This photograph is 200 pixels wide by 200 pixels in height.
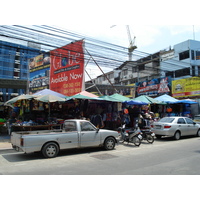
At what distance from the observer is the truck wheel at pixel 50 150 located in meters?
7.56

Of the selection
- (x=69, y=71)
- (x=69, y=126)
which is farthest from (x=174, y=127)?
(x=69, y=71)

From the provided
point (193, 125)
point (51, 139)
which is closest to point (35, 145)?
point (51, 139)

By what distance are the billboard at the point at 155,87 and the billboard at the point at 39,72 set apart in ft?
50.0

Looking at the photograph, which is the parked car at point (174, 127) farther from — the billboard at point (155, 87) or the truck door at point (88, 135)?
the billboard at point (155, 87)

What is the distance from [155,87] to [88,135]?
72.4ft

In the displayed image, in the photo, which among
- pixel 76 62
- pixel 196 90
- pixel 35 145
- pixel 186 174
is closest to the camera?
pixel 186 174

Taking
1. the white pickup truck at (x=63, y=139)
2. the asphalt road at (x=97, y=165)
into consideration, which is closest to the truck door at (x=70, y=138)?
the white pickup truck at (x=63, y=139)

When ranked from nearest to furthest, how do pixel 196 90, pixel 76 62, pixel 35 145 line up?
pixel 35 145 → pixel 76 62 → pixel 196 90

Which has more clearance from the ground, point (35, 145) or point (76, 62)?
point (76, 62)

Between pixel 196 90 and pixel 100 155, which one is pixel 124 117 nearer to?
pixel 100 155

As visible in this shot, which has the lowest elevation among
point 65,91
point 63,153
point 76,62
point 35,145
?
point 63,153

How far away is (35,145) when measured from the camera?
Answer: 24.2 ft

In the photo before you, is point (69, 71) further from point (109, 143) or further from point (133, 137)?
point (109, 143)
